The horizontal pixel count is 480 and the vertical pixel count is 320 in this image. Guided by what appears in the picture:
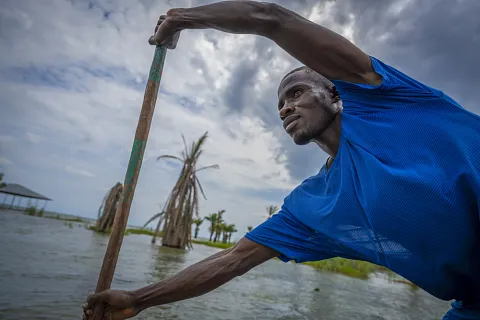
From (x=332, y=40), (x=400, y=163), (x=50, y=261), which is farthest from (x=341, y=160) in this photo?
(x=50, y=261)

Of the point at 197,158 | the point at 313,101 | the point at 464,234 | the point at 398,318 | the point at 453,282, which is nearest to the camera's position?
the point at 464,234

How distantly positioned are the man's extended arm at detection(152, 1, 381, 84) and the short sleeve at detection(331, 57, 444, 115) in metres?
0.03

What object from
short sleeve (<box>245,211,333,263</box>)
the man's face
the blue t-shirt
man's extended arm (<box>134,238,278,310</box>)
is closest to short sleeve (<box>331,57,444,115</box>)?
Result: the blue t-shirt

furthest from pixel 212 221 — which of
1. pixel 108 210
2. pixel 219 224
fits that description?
pixel 108 210

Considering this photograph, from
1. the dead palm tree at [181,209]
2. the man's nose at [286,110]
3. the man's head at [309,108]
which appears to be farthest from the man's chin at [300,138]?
the dead palm tree at [181,209]

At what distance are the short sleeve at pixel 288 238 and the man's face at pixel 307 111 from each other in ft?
1.90

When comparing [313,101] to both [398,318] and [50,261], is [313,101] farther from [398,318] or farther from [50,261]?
[398,318]

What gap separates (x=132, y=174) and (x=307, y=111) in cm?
123

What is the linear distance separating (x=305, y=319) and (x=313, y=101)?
2.94 metres

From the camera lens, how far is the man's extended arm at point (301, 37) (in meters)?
1.20

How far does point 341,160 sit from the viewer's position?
1.53m

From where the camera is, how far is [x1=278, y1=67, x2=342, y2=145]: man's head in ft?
5.49

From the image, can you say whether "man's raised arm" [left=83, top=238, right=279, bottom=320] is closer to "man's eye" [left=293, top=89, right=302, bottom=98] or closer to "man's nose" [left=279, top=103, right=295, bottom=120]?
"man's nose" [left=279, top=103, right=295, bottom=120]

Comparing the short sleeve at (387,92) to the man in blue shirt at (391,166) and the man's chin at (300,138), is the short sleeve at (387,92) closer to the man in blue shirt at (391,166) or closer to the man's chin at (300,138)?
the man in blue shirt at (391,166)
